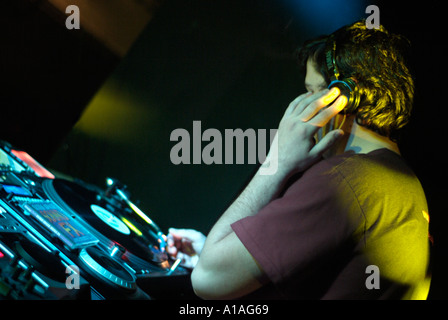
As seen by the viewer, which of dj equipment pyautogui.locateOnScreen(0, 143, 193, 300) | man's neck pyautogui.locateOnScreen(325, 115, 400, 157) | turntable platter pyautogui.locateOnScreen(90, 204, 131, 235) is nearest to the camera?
dj equipment pyautogui.locateOnScreen(0, 143, 193, 300)

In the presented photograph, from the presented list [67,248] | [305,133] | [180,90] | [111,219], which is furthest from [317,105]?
[180,90]

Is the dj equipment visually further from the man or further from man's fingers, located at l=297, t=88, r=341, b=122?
man's fingers, located at l=297, t=88, r=341, b=122

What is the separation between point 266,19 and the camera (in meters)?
1.74

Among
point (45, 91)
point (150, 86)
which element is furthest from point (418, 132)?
point (45, 91)

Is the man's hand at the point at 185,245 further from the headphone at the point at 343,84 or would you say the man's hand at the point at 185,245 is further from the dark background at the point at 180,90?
the headphone at the point at 343,84

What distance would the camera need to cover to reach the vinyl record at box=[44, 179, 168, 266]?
115 centimetres

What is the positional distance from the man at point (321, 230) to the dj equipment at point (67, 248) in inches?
10.0

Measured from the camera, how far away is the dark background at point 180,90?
1.40m

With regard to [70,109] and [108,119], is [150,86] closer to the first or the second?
[108,119]

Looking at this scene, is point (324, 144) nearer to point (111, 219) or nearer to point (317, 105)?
point (317, 105)

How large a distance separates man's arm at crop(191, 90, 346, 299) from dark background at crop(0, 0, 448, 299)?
89cm

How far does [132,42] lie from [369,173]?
123 cm

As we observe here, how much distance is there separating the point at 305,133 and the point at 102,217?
84cm

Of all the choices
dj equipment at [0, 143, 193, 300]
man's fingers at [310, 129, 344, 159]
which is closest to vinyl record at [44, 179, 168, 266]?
dj equipment at [0, 143, 193, 300]
